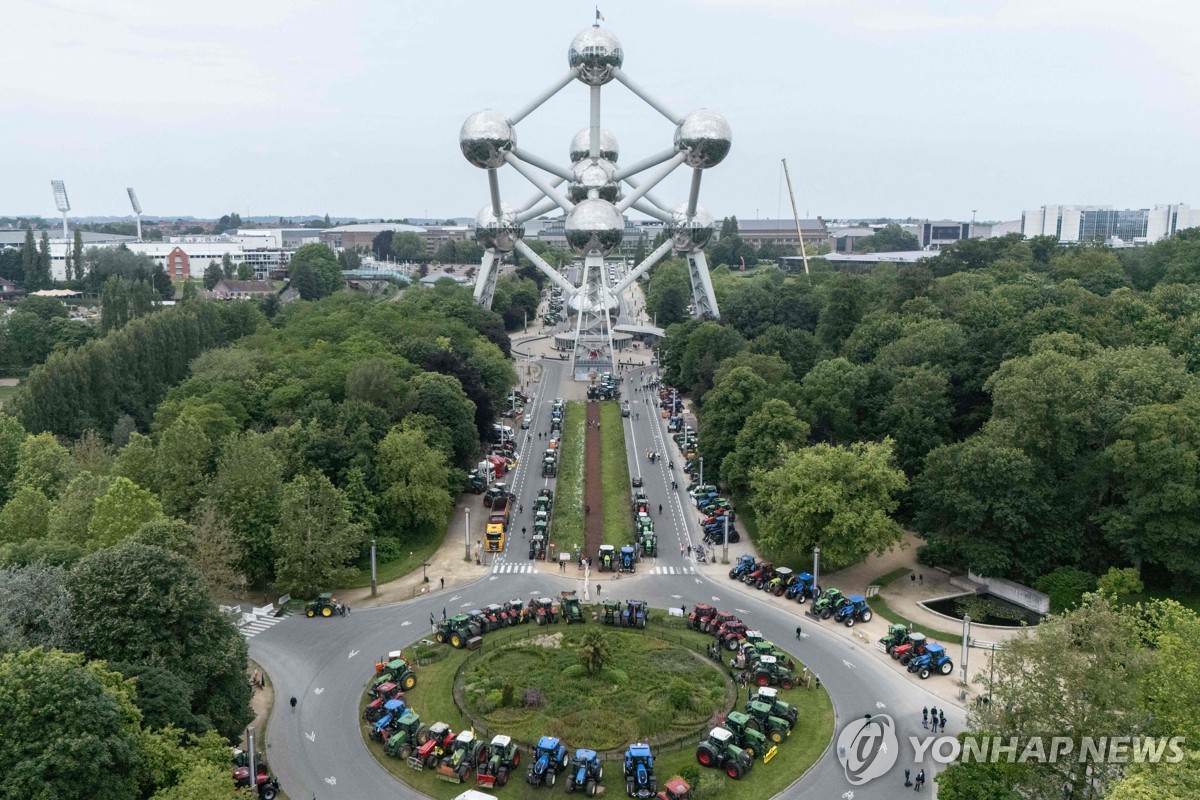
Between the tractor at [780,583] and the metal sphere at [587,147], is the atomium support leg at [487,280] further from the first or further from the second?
the tractor at [780,583]

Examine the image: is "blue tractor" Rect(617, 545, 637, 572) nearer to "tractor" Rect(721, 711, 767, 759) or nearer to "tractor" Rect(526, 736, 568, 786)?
"tractor" Rect(721, 711, 767, 759)

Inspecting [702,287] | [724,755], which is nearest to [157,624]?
[724,755]

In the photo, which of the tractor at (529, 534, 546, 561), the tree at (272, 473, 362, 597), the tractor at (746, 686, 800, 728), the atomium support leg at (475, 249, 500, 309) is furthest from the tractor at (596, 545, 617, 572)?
the atomium support leg at (475, 249, 500, 309)

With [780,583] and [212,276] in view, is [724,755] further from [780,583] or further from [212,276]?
[212,276]

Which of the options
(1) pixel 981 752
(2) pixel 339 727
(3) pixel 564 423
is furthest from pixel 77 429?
(1) pixel 981 752

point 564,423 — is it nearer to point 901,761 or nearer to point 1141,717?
point 901,761

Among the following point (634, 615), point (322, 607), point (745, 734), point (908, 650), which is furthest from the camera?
point (322, 607)
